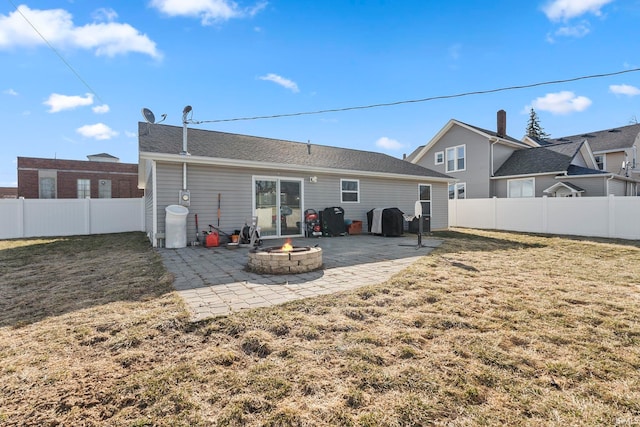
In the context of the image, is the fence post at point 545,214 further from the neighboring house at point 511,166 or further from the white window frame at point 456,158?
the white window frame at point 456,158

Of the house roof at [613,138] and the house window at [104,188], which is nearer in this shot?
the house roof at [613,138]

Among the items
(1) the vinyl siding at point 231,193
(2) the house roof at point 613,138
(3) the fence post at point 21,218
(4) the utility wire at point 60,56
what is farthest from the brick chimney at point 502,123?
(3) the fence post at point 21,218

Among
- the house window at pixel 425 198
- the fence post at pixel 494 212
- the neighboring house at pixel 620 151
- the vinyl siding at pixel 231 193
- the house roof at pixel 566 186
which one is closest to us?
the vinyl siding at pixel 231 193

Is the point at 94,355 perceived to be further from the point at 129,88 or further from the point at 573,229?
the point at 573,229

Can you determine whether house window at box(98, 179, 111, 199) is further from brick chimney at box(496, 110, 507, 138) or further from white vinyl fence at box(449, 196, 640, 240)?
brick chimney at box(496, 110, 507, 138)

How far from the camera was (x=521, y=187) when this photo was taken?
55.4ft

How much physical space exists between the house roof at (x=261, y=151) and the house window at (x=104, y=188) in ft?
50.6

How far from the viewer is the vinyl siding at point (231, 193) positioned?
8.14 meters

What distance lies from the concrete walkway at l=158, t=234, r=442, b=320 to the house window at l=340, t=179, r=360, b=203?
4.00 m

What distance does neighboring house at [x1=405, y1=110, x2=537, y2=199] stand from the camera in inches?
697

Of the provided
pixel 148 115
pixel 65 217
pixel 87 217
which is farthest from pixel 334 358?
pixel 65 217

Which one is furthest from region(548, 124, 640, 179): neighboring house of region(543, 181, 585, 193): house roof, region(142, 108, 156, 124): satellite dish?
region(142, 108, 156, 124): satellite dish

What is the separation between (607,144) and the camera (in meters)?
21.7

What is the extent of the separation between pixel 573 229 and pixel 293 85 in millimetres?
12480
